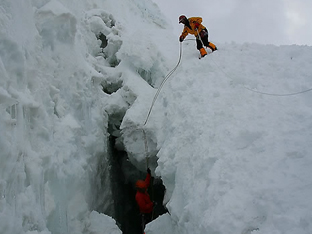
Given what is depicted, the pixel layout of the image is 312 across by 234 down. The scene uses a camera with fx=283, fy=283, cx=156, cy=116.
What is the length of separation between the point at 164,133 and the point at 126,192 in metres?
3.43

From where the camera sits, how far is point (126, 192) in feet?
28.7

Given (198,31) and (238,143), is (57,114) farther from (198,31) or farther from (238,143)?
(198,31)

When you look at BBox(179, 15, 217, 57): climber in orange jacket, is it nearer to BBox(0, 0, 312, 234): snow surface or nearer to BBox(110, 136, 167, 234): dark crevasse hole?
BBox(0, 0, 312, 234): snow surface

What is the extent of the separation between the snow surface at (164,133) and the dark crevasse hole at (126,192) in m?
0.83

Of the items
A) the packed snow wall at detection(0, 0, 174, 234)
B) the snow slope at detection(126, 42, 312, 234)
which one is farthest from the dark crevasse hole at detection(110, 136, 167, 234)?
the snow slope at detection(126, 42, 312, 234)

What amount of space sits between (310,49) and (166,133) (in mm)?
3919

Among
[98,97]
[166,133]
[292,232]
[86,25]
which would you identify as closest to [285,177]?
[292,232]

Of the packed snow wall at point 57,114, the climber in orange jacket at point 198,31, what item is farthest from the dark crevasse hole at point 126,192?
the climber in orange jacket at point 198,31

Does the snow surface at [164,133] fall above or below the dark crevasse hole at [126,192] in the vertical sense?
above

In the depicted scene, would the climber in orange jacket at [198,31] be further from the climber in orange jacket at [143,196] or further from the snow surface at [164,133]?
the climber in orange jacket at [143,196]

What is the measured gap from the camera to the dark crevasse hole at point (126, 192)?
8008 mm

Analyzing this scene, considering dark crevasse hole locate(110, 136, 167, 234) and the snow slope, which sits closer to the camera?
the snow slope

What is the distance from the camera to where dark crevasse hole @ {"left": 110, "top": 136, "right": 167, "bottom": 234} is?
26.3 ft

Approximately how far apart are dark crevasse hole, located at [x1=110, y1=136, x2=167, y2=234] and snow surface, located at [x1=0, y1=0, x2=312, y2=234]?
0.83 m
